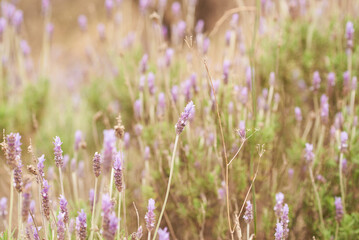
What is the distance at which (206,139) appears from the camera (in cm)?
197

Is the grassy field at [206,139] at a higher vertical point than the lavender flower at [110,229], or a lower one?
higher

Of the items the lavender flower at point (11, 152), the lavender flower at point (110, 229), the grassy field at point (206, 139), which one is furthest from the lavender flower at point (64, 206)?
the lavender flower at point (110, 229)

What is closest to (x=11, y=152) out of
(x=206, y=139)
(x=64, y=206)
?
(x=64, y=206)

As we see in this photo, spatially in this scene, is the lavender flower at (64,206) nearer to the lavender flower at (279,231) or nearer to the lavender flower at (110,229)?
the lavender flower at (110,229)

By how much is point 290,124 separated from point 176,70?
820mm

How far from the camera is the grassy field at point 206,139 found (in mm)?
1267

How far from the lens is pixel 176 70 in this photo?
2.73 meters

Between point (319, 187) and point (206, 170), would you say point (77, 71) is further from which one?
point (319, 187)

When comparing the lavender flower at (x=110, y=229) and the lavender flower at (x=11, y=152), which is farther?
the lavender flower at (x=11, y=152)

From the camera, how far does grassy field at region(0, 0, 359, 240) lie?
1.27 metres

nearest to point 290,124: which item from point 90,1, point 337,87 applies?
point 337,87

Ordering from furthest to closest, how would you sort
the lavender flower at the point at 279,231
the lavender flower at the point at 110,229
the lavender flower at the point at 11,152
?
the lavender flower at the point at 279,231 < the lavender flower at the point at 11,152 < the lavender flower at the point at 110,229

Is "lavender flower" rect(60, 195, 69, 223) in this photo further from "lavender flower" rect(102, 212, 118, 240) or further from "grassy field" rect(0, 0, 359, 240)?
"lavender flower" rect(102, 212, 118, 240)

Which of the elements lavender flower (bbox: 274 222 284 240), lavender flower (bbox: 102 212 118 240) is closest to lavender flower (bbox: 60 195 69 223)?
lavender flower (bbox: 102 212 118 240)
